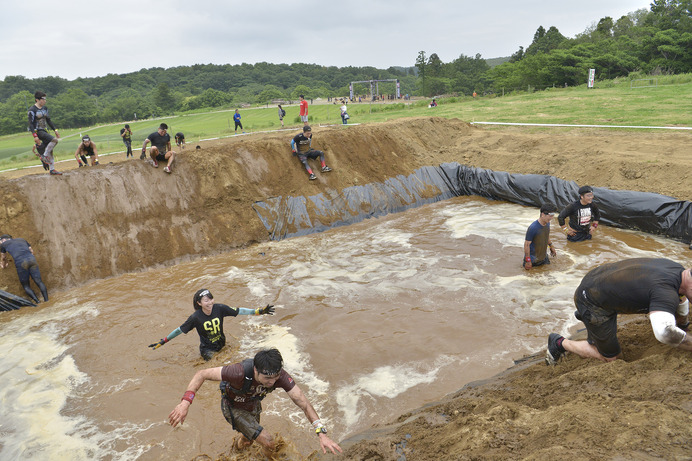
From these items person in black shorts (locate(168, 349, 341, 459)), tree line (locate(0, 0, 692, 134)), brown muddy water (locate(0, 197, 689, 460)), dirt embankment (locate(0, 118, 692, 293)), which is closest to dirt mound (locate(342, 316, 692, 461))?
person in black shorts (locate(168, 349, 341, 459))

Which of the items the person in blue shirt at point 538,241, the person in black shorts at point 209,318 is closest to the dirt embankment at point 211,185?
the person in blue shirt at point 538,241

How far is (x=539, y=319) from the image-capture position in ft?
23.9

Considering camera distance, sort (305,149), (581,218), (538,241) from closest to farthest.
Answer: (538,241), (581,218), (305,149)

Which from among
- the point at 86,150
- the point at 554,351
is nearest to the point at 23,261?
the point at 86,150

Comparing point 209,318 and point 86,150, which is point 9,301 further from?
point 209,318

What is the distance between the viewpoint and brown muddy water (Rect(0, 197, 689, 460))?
542 cm

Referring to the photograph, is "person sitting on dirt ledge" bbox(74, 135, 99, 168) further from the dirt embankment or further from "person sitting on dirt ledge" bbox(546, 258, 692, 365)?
"person sitting on dirt ledge" bbox(546, 258, 692, 365)

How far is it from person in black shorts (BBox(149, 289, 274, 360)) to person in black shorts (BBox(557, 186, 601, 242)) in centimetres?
715

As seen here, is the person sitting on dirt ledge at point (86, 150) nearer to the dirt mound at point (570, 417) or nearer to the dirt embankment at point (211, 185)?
the dirt embankment at point (211, 185)

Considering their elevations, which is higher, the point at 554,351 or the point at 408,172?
the point at 408,172

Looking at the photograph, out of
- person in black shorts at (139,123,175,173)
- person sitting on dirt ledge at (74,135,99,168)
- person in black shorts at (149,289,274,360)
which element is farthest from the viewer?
person sitting on dirt ledge at (74,135,99,168)

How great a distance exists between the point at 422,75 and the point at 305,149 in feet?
253

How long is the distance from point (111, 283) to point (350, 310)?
6160 mm

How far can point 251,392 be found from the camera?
4125mm
